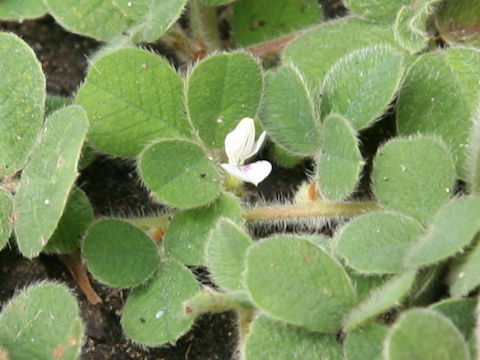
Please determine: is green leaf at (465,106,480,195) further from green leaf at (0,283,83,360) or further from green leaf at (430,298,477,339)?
green leaf at (0,283,83,360)

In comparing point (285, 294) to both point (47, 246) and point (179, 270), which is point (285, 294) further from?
point (47, 246)

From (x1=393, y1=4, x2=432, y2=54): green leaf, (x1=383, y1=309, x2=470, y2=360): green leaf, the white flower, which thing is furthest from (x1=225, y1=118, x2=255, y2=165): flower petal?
(x1=383, y1=309, x2=470, y2=360): green leaf

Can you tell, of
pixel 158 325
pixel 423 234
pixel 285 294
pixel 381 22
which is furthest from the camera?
pixel 381 22

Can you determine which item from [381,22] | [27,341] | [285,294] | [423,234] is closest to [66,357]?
[27,341]

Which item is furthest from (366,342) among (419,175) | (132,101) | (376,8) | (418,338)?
(376,8)

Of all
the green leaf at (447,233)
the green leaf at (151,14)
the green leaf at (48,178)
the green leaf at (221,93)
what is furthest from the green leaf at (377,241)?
the green leaf at (151,14)

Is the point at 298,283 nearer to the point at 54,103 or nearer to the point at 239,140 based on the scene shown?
the point at 239,140
